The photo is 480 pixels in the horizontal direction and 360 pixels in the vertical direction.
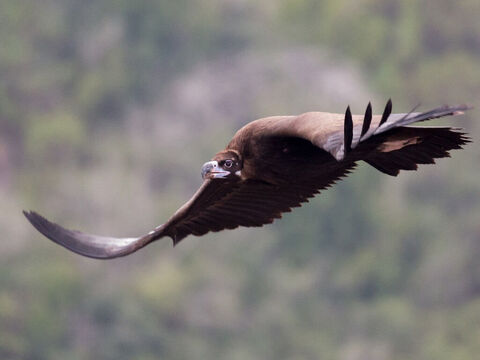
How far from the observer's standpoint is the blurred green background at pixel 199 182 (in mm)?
31922

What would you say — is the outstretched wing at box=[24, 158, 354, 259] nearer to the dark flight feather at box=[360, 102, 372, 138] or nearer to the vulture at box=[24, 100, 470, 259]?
the vulture at box=[24, 100, 470, 259]

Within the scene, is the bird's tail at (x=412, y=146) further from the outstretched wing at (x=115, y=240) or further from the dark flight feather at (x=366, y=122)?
the outstretched wing at (x=115, y=240)

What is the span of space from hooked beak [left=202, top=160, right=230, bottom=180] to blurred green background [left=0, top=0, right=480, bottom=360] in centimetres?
2223

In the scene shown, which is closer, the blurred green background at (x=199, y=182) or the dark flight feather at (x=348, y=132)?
the dark flight feather at (x=348, y=132)

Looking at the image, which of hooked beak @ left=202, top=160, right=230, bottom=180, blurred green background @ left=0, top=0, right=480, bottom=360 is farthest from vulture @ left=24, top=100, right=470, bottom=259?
blurred green background @ left=0, top=0, right=480, bottom=360

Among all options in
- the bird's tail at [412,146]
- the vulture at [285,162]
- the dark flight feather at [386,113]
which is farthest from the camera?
the bird's tail at [412,146]

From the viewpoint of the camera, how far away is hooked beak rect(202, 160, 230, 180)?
27.7ft

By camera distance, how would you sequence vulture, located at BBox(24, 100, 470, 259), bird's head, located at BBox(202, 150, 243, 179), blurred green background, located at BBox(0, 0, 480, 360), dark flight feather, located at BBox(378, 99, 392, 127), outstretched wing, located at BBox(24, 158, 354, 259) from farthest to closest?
blurred green background, located at BBox(0, 0, 480, 360), outstretched wing, located at BBox(24, 158, 354, 259), bird's head, located at BBox(202, 150, 243, 179), vulture, located at BBox(24, 100, 470, 259), dark flight feather, located at BBox(378, 99, 392, 127)

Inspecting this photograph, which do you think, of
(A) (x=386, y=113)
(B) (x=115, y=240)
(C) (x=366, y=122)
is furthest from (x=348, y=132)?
(B) (x=115, y=240)

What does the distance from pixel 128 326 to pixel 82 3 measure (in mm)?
11285

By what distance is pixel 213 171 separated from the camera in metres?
8.49

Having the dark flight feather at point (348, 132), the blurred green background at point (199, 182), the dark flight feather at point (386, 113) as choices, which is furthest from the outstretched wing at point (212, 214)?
the blurred green background at point (199, 182)

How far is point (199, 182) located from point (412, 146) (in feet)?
76.1

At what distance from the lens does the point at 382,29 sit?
38438 millimetres
